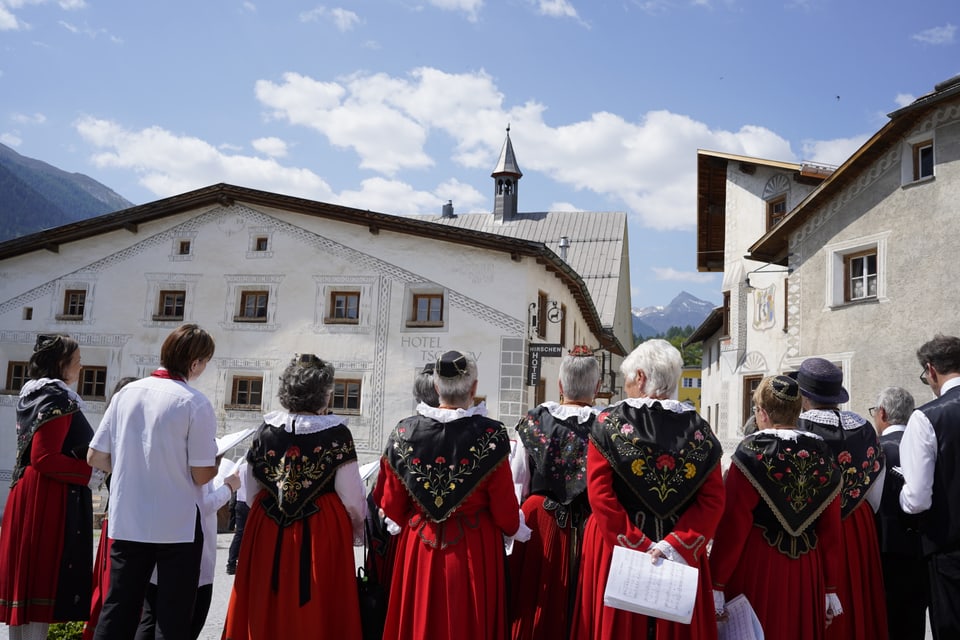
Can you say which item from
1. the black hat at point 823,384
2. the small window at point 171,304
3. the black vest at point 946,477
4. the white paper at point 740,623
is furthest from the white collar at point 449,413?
the small window at point 171,304

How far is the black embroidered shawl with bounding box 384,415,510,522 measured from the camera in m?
3.87

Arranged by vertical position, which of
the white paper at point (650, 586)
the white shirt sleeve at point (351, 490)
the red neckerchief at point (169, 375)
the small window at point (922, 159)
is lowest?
the white paper at point (650, 586)

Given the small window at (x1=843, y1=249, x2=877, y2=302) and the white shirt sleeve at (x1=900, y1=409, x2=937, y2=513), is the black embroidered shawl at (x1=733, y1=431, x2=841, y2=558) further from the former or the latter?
the small window at (x1=843, y1=249, x2=877, y2=302)

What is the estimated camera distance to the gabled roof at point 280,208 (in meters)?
17.2

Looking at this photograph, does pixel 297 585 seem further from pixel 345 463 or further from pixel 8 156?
pixel 8 156

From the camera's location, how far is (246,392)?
727 inches

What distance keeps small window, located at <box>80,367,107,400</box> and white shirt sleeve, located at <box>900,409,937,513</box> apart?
19.3 meters

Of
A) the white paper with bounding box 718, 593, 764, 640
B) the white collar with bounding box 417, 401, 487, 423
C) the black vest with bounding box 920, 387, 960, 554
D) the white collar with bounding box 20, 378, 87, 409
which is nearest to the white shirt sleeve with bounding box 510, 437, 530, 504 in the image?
the white collar with bounding box 417, 401, 487, 423

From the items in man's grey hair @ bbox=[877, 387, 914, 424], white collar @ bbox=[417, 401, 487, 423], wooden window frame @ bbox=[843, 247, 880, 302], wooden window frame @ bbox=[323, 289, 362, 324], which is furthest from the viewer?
wooden window frame @ bbox=[323, 289, 362, 324]

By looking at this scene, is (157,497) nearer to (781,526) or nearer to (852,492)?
(781,526)

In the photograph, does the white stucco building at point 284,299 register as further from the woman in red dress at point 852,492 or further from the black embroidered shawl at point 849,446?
the black embroidered shawl at point 849,446

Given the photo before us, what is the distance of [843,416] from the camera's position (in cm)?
430

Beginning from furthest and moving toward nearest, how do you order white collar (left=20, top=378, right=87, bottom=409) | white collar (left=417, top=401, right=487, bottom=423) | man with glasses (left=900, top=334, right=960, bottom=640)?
white collar (left=20, top=378, right=87, bottom=409)
man with glasses (left=900, top=334, right=960, bottom=640)
white collar (left=417, top=401, right=487, bottom=423)

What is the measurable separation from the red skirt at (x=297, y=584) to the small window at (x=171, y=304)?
53.8 feet
